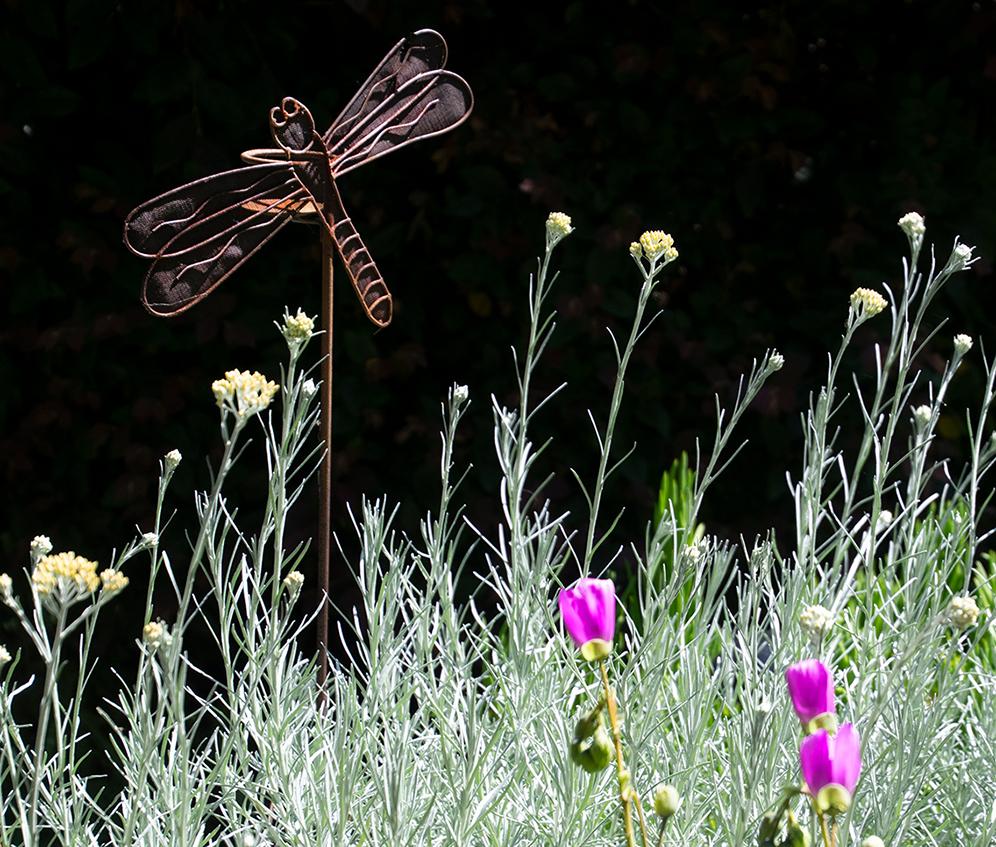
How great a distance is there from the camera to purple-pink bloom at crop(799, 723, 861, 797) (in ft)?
1.90

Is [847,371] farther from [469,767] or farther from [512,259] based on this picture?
[469,767]

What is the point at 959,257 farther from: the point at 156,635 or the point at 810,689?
the point at 156,635

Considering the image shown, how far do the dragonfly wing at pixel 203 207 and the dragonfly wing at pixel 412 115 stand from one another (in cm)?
9

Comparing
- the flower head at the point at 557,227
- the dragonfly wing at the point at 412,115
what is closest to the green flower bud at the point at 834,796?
the flower head at the point at 557,227

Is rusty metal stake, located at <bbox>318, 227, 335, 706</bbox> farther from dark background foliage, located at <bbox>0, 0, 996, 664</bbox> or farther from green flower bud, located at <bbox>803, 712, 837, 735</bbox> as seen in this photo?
dark background foliage, located at <bbox>0, 0, 996, 664</bbox>

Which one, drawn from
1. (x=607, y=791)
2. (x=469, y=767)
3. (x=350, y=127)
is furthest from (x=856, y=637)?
(x=350, y=127)

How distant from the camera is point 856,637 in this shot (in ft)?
3.13

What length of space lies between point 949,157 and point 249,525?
56.7 inches

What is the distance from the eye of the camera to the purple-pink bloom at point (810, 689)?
2.00ft

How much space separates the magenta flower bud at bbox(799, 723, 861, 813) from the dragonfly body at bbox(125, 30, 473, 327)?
0.60 m

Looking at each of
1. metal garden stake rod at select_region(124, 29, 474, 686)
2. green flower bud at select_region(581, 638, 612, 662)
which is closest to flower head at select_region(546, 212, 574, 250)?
metal garden stake rod at select_region(124, 29, 474, 686)

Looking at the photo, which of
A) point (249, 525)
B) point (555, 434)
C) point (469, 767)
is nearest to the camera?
point (469, 767)

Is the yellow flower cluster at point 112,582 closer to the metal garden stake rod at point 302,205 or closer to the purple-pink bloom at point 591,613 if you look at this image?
the purple-pink bloom at point 591,613

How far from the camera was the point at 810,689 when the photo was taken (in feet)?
2.02
